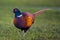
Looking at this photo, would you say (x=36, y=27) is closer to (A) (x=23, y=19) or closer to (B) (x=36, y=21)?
(B) (x=36, y=21)

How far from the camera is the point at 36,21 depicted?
4.71 feet

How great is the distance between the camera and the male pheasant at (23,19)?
130 centimetres

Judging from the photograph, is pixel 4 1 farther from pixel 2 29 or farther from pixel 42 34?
pixel 42 34

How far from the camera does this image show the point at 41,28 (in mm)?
1437

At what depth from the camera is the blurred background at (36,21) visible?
1.36m

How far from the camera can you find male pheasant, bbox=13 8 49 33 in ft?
4.28

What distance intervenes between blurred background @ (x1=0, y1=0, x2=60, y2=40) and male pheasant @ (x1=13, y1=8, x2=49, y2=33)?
38mm

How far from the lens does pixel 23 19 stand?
1324 mm

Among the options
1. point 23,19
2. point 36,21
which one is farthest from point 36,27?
point 23,19

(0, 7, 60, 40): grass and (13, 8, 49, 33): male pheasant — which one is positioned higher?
(13, 8, 49, 33): male pheasant

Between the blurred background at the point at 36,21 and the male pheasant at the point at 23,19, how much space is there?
0.04 m

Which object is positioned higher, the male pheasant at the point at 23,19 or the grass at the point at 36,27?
the male pheasant at the point at 23,19

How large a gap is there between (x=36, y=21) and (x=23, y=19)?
0.14 meters

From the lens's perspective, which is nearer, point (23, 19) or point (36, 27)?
point (23, 19)
